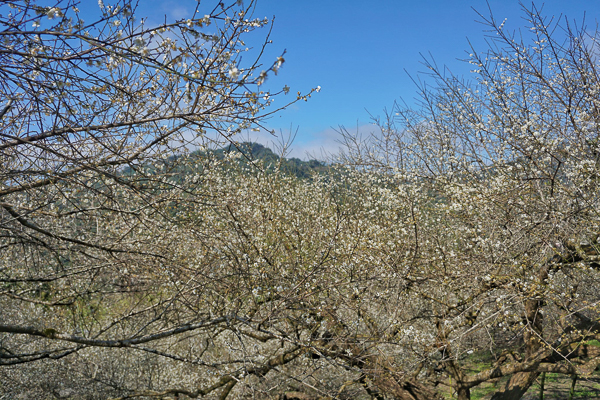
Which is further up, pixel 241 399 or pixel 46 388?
pixel 46 388

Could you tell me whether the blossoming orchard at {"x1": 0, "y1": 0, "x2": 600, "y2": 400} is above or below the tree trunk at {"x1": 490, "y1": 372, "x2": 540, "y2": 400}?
above

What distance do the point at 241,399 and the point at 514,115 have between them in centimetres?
582

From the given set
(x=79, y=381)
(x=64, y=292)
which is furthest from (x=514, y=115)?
(x=79, y=381)

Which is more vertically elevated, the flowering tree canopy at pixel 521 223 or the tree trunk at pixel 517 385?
the flowering tree canopy at pixel 521 223

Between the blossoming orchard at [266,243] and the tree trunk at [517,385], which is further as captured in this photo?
the tree trunk at [517,385]

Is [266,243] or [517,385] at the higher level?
[266,243]

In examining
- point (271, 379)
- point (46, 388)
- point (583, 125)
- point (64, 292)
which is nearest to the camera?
point (583, 125)

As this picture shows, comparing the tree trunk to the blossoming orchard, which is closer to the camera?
the blossoming orchard

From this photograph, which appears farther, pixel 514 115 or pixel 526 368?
pixel 514 115

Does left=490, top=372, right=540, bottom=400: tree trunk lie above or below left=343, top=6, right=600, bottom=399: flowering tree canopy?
below

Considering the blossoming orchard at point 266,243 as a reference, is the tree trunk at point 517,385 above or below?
below

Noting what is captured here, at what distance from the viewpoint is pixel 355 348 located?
487 centimetres

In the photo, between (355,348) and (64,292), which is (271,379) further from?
(64,292)

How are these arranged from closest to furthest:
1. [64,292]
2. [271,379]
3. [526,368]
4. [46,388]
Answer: [526,368]
[64,292]
[271,379]
[46,388]
